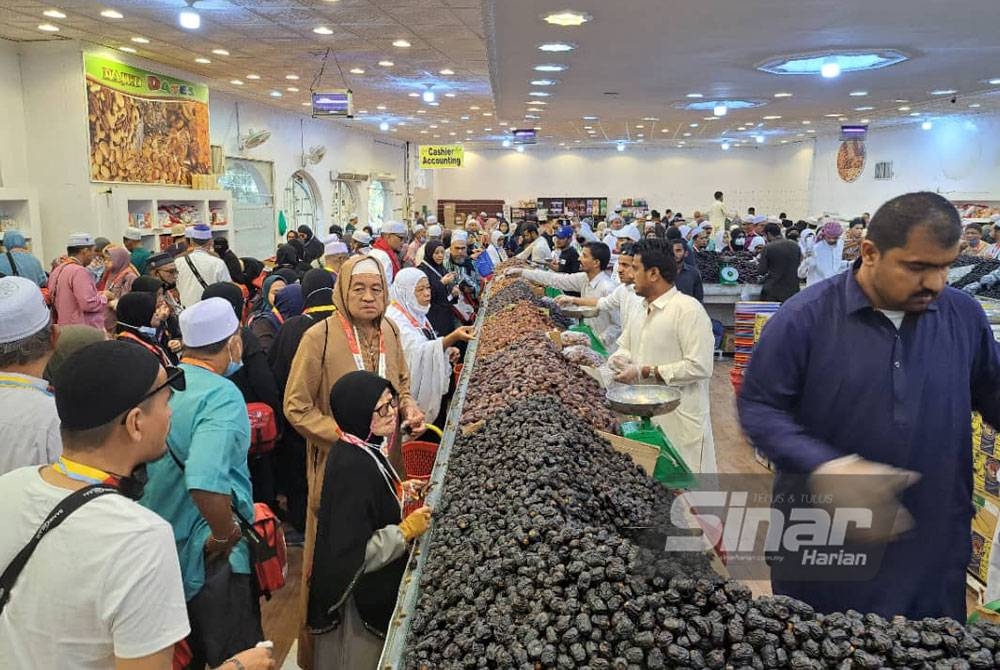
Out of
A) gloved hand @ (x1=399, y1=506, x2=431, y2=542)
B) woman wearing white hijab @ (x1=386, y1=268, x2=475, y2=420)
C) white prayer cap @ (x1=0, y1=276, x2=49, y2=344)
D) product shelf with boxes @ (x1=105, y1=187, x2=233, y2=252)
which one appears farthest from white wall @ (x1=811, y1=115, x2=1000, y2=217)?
white prayer cap @ (x1=0, y1=276, x2=49, y2=344)

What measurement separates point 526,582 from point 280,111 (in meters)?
17.6

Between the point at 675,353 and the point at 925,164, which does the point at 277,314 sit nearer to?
the point at 675,353

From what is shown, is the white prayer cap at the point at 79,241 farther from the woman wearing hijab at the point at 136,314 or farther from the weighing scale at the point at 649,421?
the weighing scale at the point at 649,421

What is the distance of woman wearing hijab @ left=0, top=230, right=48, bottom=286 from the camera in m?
7.52

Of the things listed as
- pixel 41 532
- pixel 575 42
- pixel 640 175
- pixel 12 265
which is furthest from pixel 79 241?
pixel 640 175

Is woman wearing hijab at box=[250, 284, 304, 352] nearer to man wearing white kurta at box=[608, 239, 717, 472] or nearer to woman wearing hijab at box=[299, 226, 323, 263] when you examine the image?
man wearing white kurta at box=[608, 239, 717, 472]

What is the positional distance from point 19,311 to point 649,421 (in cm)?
266

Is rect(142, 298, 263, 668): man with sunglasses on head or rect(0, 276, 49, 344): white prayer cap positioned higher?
rect(0, 276, 49, 344): white prayer cap

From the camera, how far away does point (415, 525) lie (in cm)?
259

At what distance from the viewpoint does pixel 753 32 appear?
7.52 m

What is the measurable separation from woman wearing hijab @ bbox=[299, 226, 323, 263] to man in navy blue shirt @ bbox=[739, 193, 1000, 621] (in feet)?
26.9

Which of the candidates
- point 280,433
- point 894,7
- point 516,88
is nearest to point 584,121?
point 516,88

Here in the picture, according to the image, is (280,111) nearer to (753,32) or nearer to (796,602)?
(753,32)

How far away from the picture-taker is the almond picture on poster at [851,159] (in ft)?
77.5
